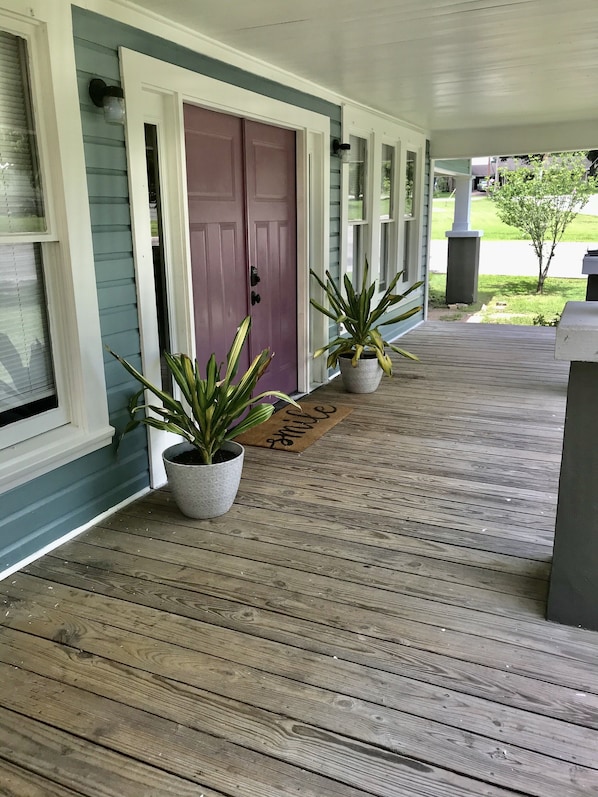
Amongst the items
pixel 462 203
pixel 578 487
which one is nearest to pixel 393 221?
pixel 462 203

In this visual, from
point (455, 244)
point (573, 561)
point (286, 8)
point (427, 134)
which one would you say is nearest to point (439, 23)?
point (286, 8)

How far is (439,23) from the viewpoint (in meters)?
3.07

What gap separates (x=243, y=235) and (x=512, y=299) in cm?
879

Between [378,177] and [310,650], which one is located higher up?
[378,177]

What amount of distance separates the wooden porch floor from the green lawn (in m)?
12.2

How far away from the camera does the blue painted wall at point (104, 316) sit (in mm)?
2578

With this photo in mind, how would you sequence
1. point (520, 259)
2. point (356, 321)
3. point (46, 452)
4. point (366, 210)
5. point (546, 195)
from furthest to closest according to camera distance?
point (520, 259) → point (546, 195) → point (366, 210) → point (356, 321) → point (46, 452)

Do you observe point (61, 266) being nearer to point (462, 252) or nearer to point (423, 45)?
point (423, 45)

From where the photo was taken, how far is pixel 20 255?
2.49 m

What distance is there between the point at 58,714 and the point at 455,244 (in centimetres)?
989

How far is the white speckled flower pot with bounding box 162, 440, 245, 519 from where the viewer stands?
2.82m

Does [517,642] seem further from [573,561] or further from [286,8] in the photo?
[286,8]

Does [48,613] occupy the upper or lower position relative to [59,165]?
lower

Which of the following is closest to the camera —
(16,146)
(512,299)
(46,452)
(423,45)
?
(16,146)
